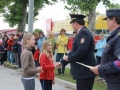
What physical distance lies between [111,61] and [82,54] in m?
1.26

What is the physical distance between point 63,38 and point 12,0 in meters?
13.7

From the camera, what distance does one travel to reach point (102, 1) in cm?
1346

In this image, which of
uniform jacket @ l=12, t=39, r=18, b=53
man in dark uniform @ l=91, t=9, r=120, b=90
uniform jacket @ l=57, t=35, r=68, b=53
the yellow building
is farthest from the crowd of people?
the yellow building

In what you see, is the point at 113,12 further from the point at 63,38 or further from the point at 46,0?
the point at 46,0

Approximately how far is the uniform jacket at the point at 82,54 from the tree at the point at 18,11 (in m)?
20.0

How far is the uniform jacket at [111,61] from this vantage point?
132 inches

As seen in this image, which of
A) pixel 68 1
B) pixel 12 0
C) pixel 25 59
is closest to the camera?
pixel 25 59

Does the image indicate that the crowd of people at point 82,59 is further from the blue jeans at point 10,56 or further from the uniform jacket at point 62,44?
the blue jeans at point 10,56

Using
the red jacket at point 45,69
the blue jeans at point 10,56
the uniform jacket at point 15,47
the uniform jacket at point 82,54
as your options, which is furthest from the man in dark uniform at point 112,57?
the blue jeans at point 10,56

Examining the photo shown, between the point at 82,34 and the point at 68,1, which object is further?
the point at 68,1

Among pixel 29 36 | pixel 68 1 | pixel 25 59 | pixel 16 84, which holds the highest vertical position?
pixel 68 1

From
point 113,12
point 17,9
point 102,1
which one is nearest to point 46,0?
point 17,9

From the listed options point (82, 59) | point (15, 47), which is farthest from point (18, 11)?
point (82, 59)

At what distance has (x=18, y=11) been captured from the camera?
2472 cm
